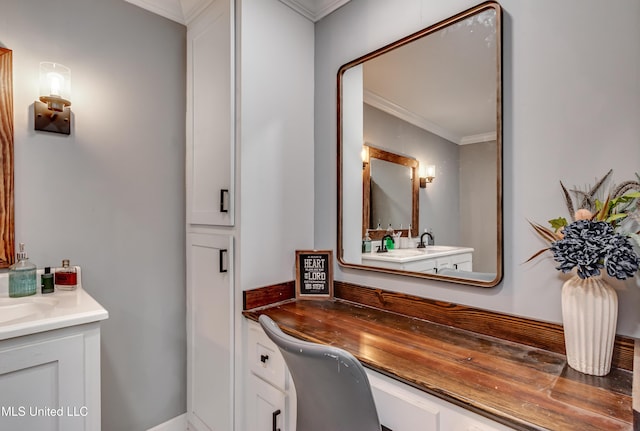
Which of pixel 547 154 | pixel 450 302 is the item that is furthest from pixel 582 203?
pixel 450 302

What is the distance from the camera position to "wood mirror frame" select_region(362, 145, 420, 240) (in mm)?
1505

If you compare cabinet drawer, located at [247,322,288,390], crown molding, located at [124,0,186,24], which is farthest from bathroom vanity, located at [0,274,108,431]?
crown molding, located at [124,0,186,24]

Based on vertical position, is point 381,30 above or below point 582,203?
above

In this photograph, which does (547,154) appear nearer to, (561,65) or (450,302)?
(561,65)

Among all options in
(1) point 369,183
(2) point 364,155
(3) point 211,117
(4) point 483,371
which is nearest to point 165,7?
(3) point 211,117

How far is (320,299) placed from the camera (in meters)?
1.72

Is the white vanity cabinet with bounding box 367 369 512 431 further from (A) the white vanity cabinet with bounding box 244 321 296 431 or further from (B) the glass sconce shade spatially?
(B) the glass sconce shade

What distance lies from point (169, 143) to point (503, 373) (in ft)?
6.23

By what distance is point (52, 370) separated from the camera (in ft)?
3.34

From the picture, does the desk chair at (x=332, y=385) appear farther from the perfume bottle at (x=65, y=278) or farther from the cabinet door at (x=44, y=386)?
the perfume bottle at (x=65, y=278)

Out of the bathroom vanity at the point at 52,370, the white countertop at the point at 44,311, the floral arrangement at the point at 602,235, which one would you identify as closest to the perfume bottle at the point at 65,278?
the white countertop at the point at 44,311

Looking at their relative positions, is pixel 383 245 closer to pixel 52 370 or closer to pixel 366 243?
pixel 366 243

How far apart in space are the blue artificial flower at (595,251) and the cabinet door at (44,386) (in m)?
1.54

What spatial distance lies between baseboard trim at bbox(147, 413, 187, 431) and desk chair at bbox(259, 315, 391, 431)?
134 cm
